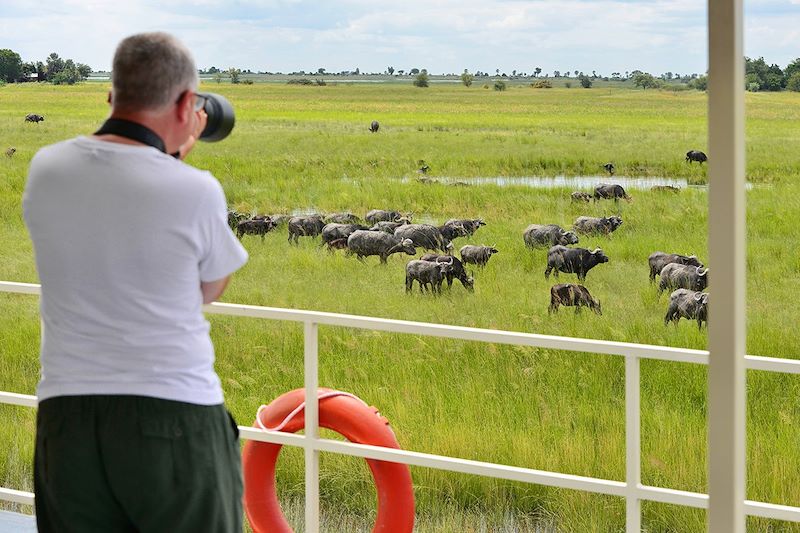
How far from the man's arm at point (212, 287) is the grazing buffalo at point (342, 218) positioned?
695 inches

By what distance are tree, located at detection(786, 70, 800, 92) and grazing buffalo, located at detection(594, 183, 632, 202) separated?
3.06 m

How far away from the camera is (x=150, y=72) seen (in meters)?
1.15

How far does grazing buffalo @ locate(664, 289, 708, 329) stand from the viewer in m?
14.4

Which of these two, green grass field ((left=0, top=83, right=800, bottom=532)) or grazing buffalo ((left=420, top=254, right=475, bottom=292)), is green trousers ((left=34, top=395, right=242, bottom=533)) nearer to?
green grass field ((left=0, top=83, right=800, bottom=532))

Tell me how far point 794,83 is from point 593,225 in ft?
13.6

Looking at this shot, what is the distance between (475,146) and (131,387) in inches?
784

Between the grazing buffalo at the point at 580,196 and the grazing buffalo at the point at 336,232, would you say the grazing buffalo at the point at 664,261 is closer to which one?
the grazing buffalo at the point at 580,196

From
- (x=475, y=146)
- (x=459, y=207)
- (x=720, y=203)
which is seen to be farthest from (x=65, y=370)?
(x=475, y=146)

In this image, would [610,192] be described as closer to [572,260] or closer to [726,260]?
[572,260]

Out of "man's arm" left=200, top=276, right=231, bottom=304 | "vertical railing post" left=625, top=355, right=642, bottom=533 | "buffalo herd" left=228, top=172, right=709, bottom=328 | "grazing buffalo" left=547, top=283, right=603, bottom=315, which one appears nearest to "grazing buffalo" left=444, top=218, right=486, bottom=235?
"buffalo herd" left=228, top=172, right=709, bottom=328

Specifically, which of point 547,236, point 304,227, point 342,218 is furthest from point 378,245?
point 547,236

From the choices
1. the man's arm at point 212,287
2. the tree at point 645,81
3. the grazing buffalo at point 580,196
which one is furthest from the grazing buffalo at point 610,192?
the man's arm at point 212,287

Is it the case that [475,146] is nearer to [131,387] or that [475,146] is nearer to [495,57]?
[495,57]

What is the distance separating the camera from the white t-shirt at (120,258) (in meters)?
1.15
